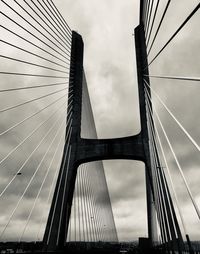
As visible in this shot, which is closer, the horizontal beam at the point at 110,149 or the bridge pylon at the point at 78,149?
the bridge pylon at the point at 78,149

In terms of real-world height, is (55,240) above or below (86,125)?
below

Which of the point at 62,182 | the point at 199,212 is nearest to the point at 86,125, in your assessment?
the point at 62,182

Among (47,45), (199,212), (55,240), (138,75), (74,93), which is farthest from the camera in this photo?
(74,93)

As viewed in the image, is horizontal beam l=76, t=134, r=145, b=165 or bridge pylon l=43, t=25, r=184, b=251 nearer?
bridge pylon l=43, t=25, r=184, b=251

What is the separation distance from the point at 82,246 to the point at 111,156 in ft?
18.4

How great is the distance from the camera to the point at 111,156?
16328 millimetres

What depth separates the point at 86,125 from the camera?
58.5ft

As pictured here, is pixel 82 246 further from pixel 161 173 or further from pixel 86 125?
pixel 161 173

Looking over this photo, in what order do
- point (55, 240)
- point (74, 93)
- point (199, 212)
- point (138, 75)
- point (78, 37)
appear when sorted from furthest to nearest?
point (78, 37) < point (74, 93) < point (138, 75) < point (55, 240) < point (199, 212)

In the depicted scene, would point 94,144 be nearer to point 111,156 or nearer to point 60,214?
point 111,156

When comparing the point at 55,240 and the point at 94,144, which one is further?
the point at 94,144

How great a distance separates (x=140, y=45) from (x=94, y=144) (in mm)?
5507

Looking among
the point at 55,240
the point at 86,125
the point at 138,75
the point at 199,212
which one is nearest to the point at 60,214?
the point at 55,240

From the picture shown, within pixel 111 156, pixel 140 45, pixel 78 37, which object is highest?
pixel 78 37
